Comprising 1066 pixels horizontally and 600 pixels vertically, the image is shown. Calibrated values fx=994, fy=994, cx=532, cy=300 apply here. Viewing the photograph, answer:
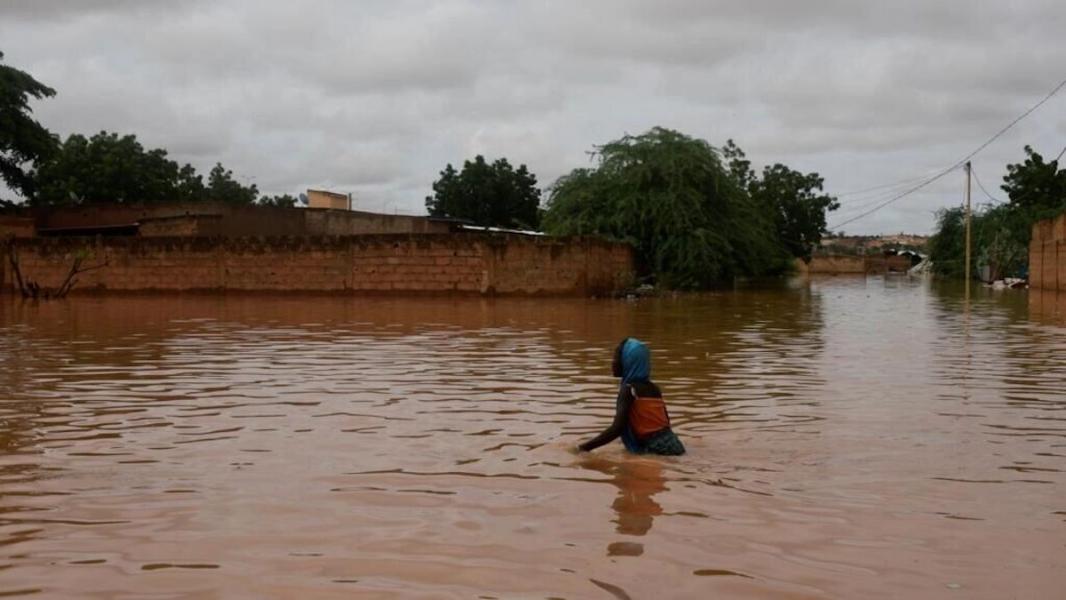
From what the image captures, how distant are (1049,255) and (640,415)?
32077 mm

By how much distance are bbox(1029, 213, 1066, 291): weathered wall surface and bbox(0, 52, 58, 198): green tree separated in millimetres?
41186

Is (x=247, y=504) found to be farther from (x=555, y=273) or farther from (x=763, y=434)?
(x=555, y=273)

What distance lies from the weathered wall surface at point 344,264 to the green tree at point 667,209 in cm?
252

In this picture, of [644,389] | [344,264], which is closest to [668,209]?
[344,264]

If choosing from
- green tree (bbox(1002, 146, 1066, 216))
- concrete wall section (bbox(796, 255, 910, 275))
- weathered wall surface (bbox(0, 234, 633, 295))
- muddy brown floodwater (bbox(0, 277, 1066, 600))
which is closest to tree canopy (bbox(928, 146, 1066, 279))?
green tree (bbox(1002, 146, 1066, 216))

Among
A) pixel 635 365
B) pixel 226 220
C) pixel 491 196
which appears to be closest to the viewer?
pixel 635 365

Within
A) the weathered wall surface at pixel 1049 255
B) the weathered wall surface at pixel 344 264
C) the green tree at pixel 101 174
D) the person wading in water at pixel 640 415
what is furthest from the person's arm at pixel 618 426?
the green tree at pixel 101 174

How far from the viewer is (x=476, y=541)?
4488mm

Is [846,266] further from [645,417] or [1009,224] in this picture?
[645,417]

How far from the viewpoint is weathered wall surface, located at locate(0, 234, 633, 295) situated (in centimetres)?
2658

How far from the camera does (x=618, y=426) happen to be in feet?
20.6

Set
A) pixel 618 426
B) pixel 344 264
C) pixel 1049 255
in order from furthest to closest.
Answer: pixel 1049 255 < pixel 344 264 < pixel 618 426

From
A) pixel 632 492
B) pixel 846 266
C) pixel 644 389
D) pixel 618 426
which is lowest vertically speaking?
pixel 632 492

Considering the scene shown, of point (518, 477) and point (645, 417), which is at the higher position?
point (645, 417)
